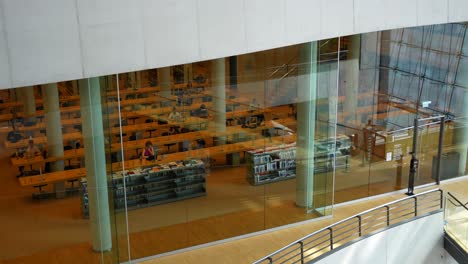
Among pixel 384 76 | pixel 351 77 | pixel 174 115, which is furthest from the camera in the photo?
pixel 384 76

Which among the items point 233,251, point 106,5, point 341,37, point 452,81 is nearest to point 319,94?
point 341,37

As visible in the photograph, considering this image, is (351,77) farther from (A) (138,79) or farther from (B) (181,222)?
(A) (138,79)

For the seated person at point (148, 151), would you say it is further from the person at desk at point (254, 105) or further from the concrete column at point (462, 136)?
the concrete column at point (462, 136)

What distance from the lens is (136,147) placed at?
9078mm

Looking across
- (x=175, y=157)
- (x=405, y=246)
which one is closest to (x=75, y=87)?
(x=175, y=157)

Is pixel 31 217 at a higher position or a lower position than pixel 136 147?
lower

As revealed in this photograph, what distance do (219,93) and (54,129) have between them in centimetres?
244

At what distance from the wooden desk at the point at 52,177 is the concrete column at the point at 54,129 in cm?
6

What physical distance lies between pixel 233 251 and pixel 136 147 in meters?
2.28

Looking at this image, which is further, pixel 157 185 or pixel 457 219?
pixel 457 219

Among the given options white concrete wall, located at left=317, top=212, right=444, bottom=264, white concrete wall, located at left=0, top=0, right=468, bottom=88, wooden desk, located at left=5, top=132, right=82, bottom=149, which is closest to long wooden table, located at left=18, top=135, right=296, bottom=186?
wooden desk, located at left=5, top=132, right=82, bottom=149

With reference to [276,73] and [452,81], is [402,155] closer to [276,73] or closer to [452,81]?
[452,81]

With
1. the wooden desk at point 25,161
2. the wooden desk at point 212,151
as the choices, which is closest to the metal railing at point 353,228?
the wooden desk at point 212,151

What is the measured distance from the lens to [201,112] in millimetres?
9539
